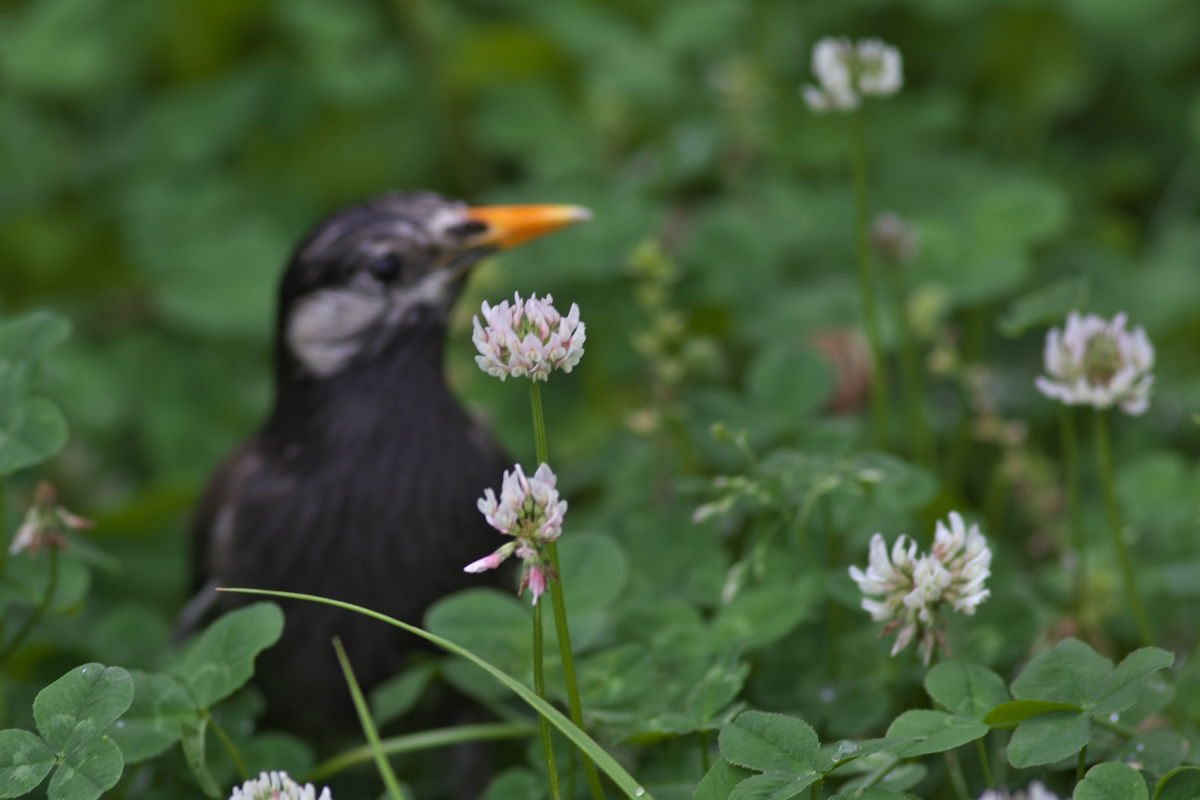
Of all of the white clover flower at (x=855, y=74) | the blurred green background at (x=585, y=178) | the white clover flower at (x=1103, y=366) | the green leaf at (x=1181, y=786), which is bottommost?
the blurred green background at (x=585, y=178)

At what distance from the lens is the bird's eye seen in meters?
2.50

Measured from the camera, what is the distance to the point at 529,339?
143 centimetres

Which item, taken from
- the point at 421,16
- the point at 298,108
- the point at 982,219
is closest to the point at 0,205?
the point at 298,108

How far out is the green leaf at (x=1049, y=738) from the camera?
1.55 m

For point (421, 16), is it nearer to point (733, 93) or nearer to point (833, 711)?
point (733, 93)

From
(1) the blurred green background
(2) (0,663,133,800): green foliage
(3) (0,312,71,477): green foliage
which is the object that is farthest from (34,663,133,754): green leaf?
(1) the blurred green background

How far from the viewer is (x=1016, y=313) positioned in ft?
7.17

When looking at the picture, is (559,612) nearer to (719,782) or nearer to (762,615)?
(719,782)

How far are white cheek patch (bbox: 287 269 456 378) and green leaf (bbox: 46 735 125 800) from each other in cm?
102

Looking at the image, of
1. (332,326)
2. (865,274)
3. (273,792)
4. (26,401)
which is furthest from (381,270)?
(273,792)

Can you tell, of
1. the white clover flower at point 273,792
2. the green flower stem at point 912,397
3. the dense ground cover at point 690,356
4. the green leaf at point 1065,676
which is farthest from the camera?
the green flower stem at point 912,397

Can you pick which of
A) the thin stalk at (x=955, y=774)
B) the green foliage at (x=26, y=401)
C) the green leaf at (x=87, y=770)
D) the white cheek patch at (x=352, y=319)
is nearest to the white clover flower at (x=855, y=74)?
the white cheek patch at (x=352, y=319)

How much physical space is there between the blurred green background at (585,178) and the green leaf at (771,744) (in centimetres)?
139

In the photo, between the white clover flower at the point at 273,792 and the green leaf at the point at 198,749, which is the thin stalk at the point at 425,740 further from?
the white clover flower at the point at 273,792
